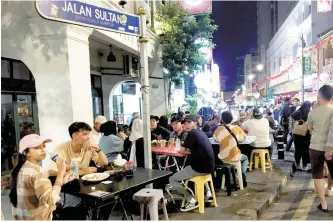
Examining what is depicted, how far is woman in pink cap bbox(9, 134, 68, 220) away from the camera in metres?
2.64

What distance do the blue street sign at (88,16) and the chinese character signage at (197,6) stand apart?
26.8 feet

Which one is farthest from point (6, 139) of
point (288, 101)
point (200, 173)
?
point (288, 101)

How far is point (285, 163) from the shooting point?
8.30 m

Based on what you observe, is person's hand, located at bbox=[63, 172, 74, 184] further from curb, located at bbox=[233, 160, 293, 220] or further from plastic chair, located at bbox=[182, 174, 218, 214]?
curb, located at bbox=[233, 160, 293, 220]

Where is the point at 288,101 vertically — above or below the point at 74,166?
above

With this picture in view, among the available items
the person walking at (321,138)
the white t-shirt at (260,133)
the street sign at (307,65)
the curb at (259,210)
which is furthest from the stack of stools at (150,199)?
the street sign at (307,65)

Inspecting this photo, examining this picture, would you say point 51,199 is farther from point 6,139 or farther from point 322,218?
point 6,139

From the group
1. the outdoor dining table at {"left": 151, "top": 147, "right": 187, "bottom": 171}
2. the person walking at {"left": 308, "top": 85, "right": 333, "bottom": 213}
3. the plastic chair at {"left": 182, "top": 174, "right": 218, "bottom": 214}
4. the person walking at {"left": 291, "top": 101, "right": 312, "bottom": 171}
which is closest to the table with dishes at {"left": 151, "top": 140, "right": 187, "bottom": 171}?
the outdoor dining table at {"left": 151, "top": 147, "right": 187, "bottom": 171}

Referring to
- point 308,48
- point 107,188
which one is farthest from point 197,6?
point 308,48

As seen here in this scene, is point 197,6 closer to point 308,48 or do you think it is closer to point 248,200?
point 248,200

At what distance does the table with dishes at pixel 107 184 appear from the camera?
314cm

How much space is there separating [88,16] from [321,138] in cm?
420

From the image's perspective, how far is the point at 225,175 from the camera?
5.71 metres

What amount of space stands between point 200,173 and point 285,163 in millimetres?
4479
